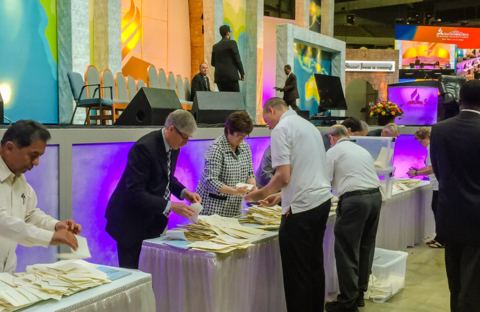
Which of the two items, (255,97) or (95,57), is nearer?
(95,57)

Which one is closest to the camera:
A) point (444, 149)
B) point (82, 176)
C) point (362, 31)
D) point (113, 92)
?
point (444, 149)

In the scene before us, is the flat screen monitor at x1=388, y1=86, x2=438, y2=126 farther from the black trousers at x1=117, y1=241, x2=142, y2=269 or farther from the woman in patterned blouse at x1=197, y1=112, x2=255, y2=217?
the black trousers at x1=117, y1=241, x2=142, y2=269

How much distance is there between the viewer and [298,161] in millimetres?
3166

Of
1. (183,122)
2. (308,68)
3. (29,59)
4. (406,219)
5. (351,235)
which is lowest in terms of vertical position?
(406,219)

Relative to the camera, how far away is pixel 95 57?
8.93 metres

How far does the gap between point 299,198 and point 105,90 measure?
5393 mm

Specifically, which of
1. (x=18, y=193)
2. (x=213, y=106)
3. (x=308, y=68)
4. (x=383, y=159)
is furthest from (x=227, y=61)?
(x=308, y=68)

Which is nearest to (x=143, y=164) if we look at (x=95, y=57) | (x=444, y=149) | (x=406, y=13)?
(x=444, y=149)

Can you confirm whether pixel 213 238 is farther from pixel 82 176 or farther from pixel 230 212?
pixel 82 176

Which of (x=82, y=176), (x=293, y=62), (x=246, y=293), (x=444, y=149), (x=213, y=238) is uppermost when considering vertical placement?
(x=293, y=62)

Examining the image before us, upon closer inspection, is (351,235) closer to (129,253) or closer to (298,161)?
(298,161)

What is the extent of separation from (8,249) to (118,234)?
88cm

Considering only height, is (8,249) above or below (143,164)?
below

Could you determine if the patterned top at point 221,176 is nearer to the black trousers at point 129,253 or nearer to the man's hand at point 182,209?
the man's hand at point 182,209
